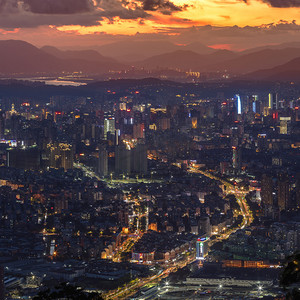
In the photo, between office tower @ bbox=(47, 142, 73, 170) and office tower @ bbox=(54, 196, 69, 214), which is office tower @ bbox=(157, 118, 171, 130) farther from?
office tower @ bbox=(54, 196, 69, 214)

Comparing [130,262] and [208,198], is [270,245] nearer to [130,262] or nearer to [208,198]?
[130,262]

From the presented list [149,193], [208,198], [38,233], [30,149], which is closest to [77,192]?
[149,193]

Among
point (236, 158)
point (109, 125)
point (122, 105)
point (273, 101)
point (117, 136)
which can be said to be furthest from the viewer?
point (273, 101)

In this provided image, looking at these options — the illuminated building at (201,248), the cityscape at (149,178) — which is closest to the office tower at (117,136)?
the cityscape at (149,178)

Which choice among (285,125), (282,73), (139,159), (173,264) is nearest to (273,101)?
(282,73)

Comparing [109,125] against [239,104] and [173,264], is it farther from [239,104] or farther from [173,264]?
[173,264]
